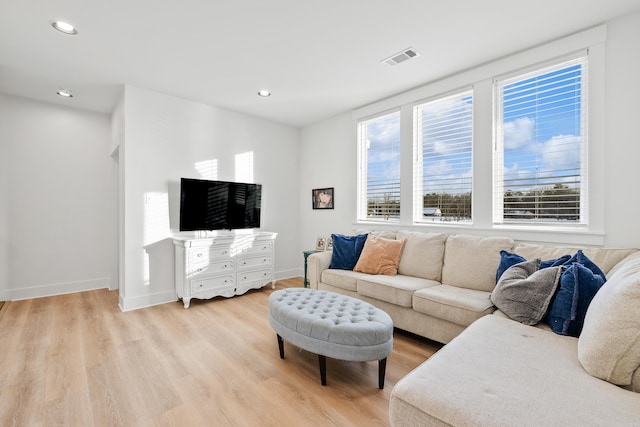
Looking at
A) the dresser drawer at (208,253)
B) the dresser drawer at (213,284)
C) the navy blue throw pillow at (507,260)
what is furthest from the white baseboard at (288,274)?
the navy blue throw pillow at (507,260)

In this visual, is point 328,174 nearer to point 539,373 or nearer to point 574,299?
point 574,299

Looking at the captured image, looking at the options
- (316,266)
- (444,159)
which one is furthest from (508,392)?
(444,159)

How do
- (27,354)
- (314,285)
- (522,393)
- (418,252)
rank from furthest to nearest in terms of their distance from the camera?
(314,285), (418,252), (27,354), (522,393)

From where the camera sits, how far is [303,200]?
5.29m

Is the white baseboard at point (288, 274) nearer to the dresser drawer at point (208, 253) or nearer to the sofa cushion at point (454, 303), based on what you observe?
the dresser drawer at point (208, 253)

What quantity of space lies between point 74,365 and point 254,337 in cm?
136

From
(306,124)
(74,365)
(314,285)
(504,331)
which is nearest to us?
(504,331)

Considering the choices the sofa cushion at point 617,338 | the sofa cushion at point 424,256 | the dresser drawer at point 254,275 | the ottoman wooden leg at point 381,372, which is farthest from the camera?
the dresser drawer at point 254,275

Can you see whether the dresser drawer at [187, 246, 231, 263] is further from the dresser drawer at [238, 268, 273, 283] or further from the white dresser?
the dresser drawer at [238, 268, 273, 283]

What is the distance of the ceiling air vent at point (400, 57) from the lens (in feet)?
9.07

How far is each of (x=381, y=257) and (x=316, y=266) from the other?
0.80 m

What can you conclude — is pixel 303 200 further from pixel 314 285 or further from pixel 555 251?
pixel 555 251

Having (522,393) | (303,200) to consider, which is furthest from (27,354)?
(303,200)

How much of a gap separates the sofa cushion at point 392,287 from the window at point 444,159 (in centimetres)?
96
